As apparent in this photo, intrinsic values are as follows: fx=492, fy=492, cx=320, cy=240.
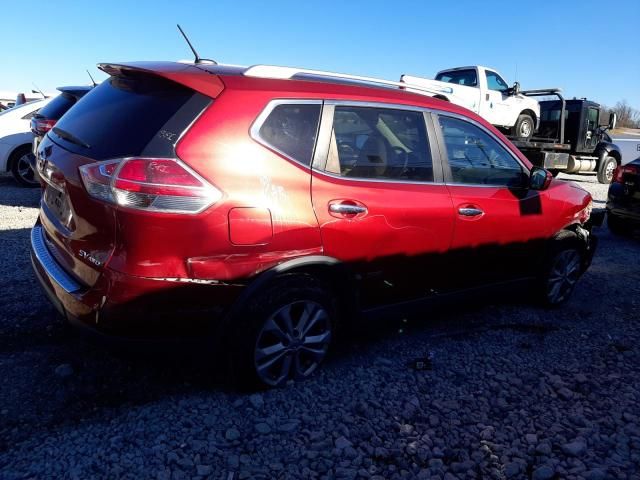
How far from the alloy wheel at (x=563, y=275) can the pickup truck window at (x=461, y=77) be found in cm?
894

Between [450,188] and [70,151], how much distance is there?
229cm

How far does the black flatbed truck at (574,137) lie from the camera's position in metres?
13.7

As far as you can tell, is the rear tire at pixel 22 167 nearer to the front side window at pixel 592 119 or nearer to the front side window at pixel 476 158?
the front side window at pixel 476 158

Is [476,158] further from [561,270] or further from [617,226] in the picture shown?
[617,226]

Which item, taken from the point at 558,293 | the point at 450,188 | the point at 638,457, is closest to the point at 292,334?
the point at 450,188

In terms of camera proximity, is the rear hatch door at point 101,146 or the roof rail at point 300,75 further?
the roof rail at point 300,75

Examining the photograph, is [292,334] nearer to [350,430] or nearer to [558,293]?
[350,430]

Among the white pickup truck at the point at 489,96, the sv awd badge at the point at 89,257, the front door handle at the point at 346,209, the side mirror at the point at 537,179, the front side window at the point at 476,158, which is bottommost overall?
the sv awd badge at the point at 89,257

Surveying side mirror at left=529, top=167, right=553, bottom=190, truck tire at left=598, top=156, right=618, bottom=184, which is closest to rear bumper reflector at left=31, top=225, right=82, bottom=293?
side mirror at left=529, top=167, right=553, bottom=190

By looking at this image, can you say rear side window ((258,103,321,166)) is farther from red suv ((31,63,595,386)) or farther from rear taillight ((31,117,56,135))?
rear taillight ((31,117,56,135))

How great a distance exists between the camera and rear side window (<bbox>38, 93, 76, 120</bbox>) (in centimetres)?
724

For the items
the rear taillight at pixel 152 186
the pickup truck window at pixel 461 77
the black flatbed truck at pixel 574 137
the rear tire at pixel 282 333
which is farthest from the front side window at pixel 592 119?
the rear taillight at pixel 152 186

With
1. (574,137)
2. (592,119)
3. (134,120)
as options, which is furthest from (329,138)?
(592,119)

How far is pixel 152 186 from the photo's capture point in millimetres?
2186
